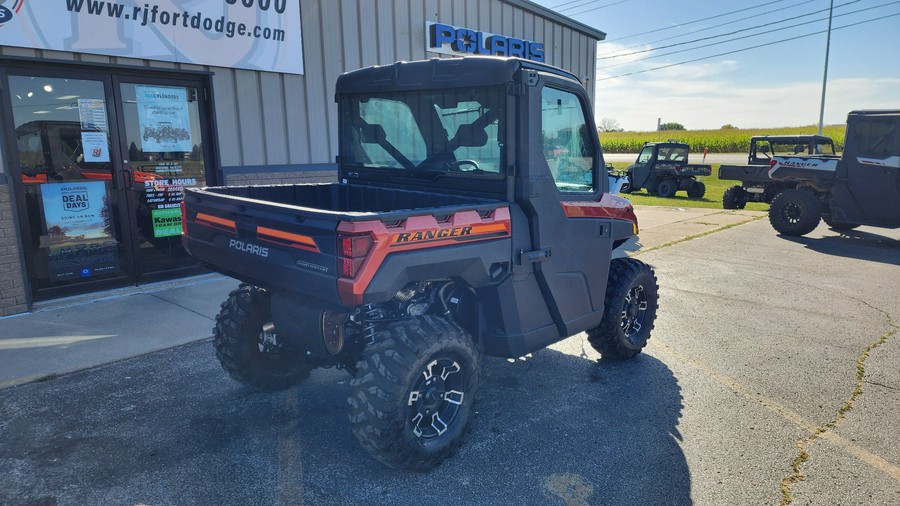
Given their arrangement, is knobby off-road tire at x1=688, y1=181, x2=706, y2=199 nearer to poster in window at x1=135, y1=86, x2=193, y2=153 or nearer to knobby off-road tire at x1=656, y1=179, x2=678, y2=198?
knobby off-road tire at x1=656, y1=179, x2=678, y2=198

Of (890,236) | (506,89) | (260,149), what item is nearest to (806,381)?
(506,89)

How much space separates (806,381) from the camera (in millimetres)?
4566

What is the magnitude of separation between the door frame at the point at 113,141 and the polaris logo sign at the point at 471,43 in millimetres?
4129

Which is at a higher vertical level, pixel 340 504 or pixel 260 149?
pixel 260 149

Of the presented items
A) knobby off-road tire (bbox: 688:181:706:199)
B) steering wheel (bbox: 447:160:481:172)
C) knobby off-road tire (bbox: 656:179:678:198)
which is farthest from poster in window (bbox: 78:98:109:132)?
knobby off-road tire (bbox: 688:181:706:199)

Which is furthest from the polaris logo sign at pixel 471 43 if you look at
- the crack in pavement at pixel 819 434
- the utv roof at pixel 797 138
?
the crack in pavement at pixel 819 434

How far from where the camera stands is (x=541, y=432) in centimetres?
375

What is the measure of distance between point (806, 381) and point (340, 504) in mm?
3761

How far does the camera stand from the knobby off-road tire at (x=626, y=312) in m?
4.66

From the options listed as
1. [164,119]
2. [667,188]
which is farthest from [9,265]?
[667,188]

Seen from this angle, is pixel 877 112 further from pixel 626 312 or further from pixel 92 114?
pixel 92 114

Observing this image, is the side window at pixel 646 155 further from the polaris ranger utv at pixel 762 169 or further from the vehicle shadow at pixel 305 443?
the vehicle shadow at pixel 305 443

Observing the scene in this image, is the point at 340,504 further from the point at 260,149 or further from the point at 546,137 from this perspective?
the point at 260,149

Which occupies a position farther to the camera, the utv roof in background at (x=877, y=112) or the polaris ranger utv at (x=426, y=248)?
the utv roof in background at (x=877, y=112)
